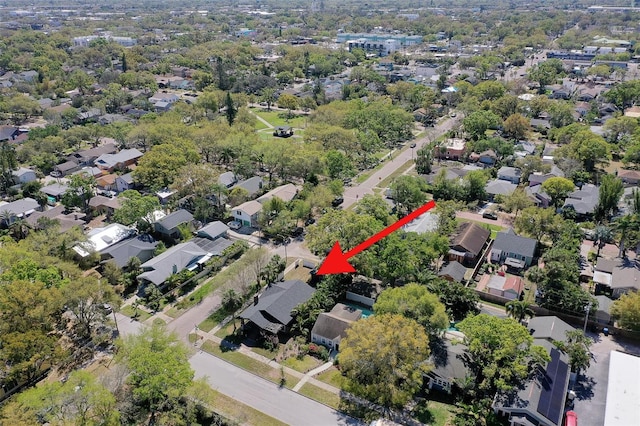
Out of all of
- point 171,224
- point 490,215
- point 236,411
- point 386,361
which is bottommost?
point 236,411

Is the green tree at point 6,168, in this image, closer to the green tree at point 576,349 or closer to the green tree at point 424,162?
the green tree at point 424,162

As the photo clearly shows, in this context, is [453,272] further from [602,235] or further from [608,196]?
[608,196]

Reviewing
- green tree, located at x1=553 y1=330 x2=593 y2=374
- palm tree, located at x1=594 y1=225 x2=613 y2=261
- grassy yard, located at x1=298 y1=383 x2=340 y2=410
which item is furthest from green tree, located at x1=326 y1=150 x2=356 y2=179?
green tree, located at x1=553 y1=330 x2=593 y2=374

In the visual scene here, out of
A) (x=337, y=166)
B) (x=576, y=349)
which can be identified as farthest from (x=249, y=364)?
(x=337, y=166)

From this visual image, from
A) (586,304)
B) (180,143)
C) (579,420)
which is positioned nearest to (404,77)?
(180,143)

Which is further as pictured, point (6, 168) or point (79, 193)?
point (6, 168)

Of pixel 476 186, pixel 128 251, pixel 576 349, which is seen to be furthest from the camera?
pixel 476 186

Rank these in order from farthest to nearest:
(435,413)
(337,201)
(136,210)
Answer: (337,201) < (136,210) < (435,413)

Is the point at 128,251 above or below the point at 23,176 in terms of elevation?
above
